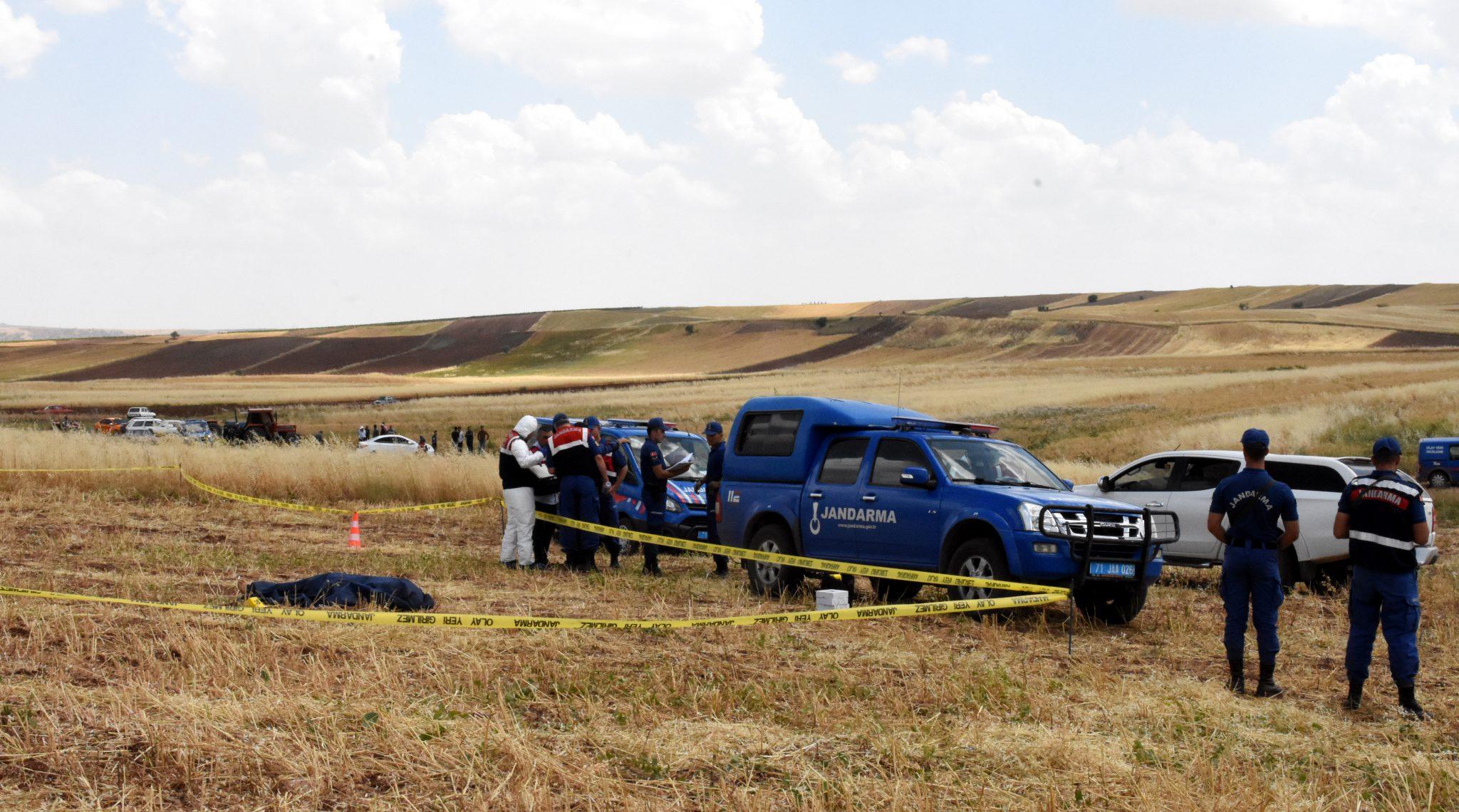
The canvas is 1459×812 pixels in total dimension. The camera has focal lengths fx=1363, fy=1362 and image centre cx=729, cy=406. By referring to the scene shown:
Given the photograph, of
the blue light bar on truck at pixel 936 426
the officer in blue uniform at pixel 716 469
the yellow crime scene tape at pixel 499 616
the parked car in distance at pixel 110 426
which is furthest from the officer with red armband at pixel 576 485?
the parked car in distance at pixel 110 426

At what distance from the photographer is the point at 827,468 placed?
42.0 feet

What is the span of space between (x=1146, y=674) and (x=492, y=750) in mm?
4722

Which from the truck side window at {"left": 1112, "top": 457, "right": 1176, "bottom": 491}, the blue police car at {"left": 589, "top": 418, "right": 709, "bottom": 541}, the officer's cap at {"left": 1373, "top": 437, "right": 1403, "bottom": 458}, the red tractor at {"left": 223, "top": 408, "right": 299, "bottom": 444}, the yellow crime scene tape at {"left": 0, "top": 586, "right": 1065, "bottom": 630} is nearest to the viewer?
the yellow crime scene tape at {"left": 0, "top": 586, "right": 1065, "bottom": 630}

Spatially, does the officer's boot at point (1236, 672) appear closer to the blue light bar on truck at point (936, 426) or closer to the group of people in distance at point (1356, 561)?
the group of people in distance at point (1356, 561)

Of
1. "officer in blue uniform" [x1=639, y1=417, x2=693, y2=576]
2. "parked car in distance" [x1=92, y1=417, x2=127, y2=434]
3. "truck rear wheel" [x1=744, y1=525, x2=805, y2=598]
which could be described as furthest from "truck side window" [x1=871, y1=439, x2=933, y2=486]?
"parked car in distance" [x1=92, y1=417, x2=127, y2=434]

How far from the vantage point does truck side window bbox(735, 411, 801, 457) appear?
13148 millimetres

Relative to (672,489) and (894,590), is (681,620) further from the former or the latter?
(672,489)

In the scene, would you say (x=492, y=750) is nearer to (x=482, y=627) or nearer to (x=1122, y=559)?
(x=482, y=627)

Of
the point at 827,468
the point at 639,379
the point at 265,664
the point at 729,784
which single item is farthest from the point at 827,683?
the point at 639,379

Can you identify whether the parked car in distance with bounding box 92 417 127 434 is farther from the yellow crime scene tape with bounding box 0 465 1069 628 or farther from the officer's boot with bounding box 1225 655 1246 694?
the officer's boot with bounding box 1225 655 1246 694

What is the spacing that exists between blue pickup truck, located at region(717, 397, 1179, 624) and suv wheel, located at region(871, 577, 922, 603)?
0.02 meters

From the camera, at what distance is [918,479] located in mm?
11523

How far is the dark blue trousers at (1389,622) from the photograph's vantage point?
7.99m

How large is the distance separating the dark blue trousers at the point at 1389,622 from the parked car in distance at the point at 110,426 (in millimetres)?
40879
